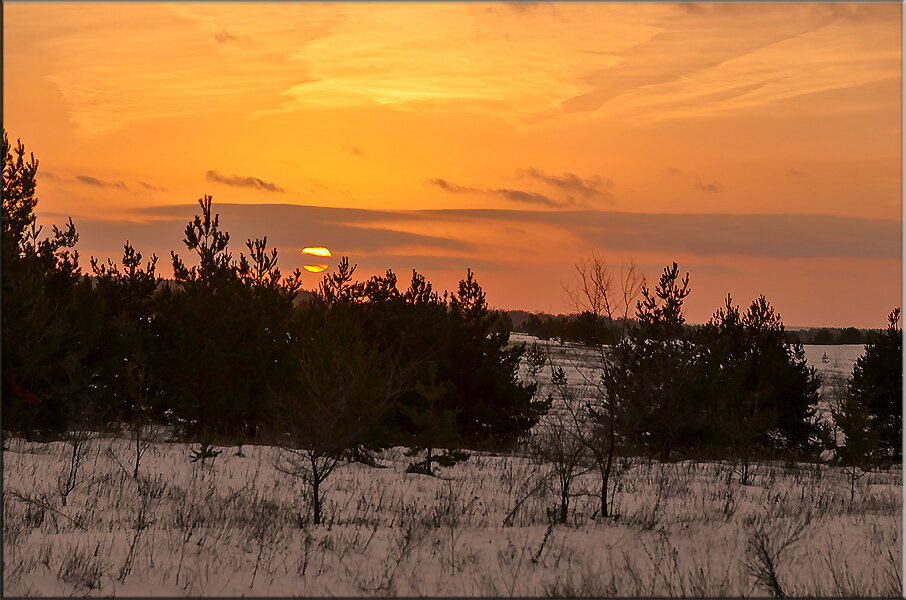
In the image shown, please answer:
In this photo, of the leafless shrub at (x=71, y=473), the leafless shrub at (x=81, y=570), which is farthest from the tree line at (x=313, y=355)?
the leafless shrub at (x=81, y=570)

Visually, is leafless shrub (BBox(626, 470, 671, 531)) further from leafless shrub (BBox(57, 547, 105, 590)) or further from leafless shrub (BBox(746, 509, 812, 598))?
leafless shrub (BBox(57, 547, 105, 590))

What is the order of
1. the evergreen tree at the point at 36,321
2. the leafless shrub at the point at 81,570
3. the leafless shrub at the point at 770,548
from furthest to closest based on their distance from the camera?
the evergreen tree at the point at 36,321, the leafless shrub at the point at 770,548, the leafless shrub at the point at 81,570

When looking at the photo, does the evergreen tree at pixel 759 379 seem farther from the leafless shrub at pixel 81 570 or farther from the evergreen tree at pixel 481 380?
the leafless shrub at pixel 81 570

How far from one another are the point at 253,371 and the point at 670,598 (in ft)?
68.1

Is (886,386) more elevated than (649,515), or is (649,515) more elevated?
(886,386)

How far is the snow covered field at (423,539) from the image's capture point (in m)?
8.80

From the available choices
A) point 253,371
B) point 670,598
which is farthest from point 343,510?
point 253,371

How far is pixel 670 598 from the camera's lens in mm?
8273

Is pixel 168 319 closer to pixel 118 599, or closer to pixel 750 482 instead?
pixel 750 482

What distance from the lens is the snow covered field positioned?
28.9ft

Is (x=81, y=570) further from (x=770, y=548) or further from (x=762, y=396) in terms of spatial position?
(x=762, y=396)

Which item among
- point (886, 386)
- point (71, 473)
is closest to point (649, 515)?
point (71, 473)

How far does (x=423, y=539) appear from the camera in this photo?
10.9m

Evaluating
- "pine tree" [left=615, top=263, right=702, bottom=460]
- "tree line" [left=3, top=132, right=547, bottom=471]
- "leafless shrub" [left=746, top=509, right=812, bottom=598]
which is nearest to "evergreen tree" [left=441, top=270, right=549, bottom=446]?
"tree line" [left=3, top=132, right=547, bottom=471]
